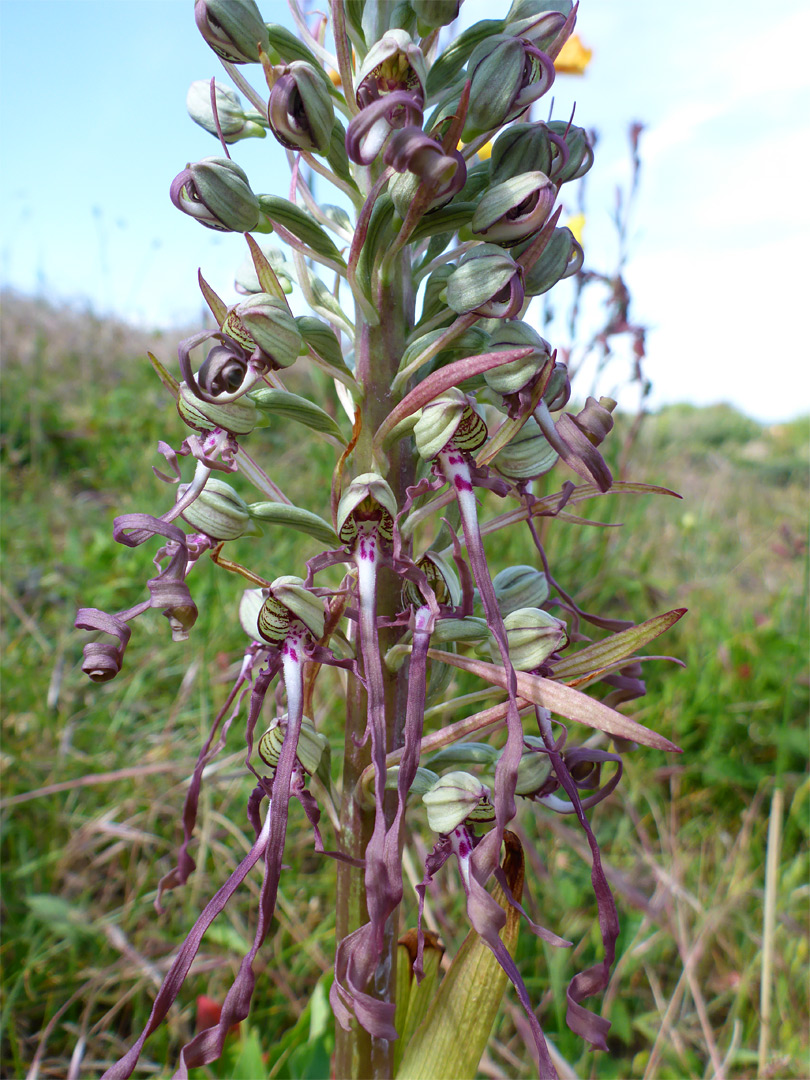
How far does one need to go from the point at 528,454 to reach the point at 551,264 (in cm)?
24

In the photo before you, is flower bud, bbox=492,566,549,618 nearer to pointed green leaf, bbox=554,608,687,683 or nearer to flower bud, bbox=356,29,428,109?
pointed green leaf, bbox=554,608,687,683

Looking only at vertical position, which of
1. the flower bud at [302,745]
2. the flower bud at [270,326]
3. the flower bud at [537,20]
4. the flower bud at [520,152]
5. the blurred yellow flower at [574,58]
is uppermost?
the blurred yellow flower at [574,58]

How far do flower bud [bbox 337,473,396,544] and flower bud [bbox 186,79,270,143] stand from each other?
59cm

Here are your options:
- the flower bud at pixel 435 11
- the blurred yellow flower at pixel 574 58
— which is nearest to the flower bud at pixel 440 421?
the flower bud at pixel 435 11

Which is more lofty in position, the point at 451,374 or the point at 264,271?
the point at 264,271

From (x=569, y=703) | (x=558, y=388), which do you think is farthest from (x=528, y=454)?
(x=569, y=703)

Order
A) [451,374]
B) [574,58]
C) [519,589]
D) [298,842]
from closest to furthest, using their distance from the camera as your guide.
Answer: [451,374] → [519,589] → [298,842] → [574,58]

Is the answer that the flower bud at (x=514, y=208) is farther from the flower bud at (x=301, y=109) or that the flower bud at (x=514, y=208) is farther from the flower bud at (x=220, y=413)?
the flower bud at (x=220, y=413)

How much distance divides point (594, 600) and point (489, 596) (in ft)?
6.32

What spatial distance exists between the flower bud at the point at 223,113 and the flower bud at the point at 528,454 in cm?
62

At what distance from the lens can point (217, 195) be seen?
3.03 feet

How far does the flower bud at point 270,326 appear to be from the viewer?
892mm

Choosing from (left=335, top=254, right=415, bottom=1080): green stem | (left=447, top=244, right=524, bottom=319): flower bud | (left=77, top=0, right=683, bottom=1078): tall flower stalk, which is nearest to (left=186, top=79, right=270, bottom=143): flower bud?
(left=77, top=0, right=683, bottom=1078): tall flower stalk

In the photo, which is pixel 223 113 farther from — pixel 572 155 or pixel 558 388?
pixel 558 388
